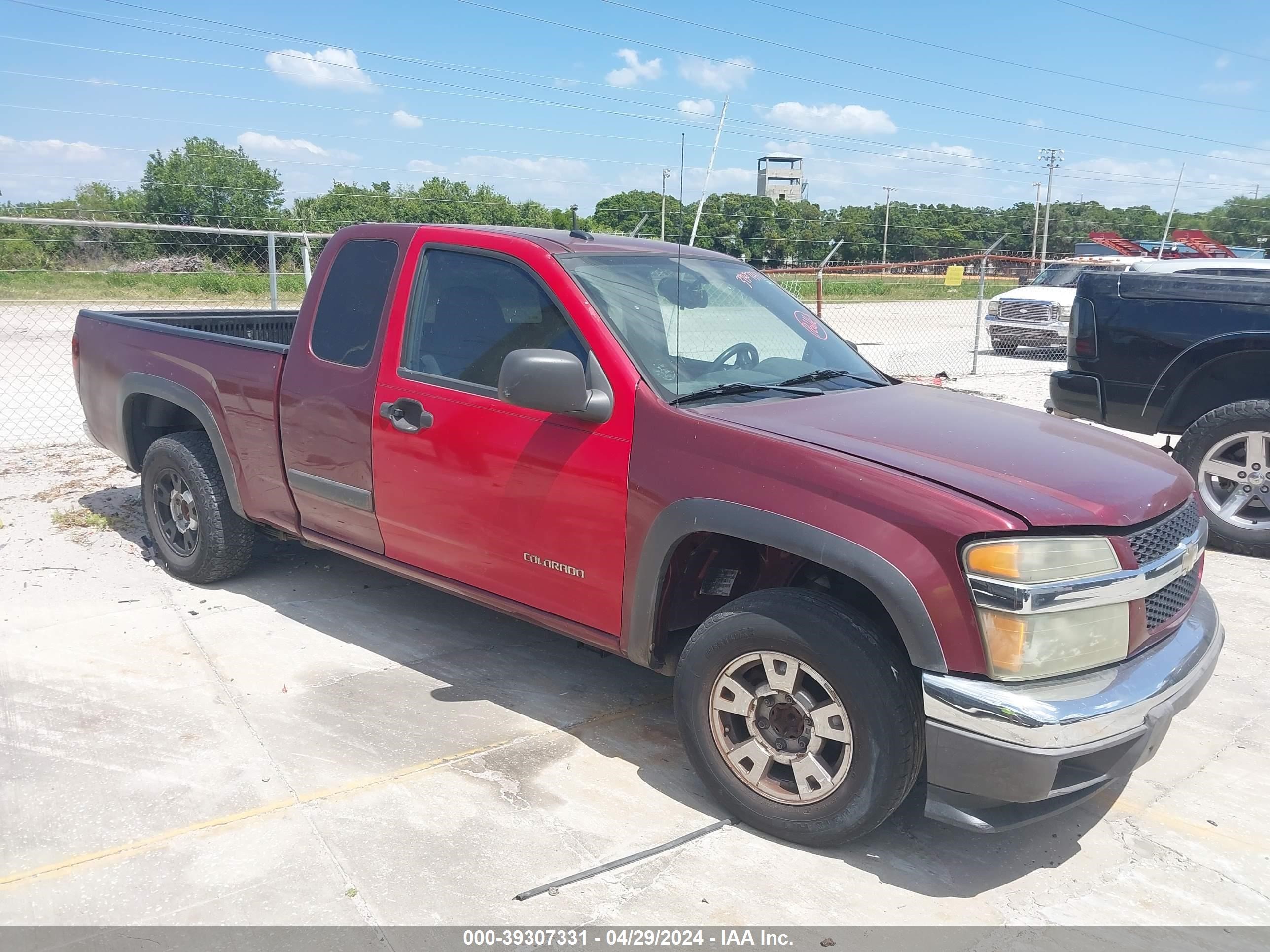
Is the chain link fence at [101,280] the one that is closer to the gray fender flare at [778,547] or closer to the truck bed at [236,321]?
the truck bed at [236,321]

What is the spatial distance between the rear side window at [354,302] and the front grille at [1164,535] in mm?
3040

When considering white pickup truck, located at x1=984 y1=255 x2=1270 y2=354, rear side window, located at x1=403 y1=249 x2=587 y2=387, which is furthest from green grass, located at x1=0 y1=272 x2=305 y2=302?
white pickup truck, located at x1=984 y1=255 x2=1270 y2=354

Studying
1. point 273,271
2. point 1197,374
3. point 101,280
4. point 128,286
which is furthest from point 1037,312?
point 101,280

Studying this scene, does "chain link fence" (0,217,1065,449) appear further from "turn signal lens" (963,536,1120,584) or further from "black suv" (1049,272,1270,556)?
"turn signal lens" (963,536,1120,584)

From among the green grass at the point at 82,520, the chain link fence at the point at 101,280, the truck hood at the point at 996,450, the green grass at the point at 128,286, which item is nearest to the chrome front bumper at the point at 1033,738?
the truck hood at the point at 996,450

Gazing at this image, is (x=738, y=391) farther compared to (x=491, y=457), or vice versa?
(x=491, y=457)

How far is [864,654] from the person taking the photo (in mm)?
2955

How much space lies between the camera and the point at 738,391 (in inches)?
148

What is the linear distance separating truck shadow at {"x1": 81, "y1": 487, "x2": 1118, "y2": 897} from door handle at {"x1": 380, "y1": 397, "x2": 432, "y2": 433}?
114 centimetres

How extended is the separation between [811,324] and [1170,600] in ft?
6.39

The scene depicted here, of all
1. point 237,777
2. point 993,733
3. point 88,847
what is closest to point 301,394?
point 237,777

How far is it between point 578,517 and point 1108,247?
109 ft

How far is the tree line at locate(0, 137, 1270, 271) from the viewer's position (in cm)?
1338

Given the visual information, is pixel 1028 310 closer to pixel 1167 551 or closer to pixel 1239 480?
pixel 1239 480
